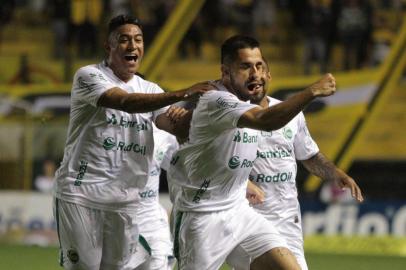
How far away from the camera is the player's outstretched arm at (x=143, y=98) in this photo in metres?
6.81

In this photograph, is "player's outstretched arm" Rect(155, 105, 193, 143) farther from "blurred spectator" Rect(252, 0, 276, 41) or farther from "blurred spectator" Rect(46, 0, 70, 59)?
"blurred spectator" Rect(46, 0, 70, 59)

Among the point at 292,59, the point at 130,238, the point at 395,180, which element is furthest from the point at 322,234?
the point at 130,238

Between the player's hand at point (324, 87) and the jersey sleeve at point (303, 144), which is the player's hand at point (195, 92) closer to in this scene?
the player's hand at point (324, 87)

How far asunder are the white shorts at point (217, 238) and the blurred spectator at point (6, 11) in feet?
48.1

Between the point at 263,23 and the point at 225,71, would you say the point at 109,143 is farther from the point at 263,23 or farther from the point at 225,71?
the point at 263,23

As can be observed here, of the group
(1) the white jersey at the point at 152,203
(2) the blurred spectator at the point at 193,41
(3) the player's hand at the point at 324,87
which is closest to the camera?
(3) the player's hand at the point at 324,87

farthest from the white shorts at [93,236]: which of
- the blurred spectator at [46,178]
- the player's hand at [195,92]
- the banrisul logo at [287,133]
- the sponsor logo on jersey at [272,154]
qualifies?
the blurred spectator at [46,178]

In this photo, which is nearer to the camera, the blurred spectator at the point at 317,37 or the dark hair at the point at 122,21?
the dark hair at the point at 122,21

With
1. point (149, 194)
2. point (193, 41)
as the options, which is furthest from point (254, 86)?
point (193, 41)

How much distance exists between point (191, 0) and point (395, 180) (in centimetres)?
549

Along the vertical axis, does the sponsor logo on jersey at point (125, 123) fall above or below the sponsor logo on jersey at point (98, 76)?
below

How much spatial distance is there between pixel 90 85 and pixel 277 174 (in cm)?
184

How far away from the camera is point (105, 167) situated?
774 centimetres

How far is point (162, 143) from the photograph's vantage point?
9.75m
